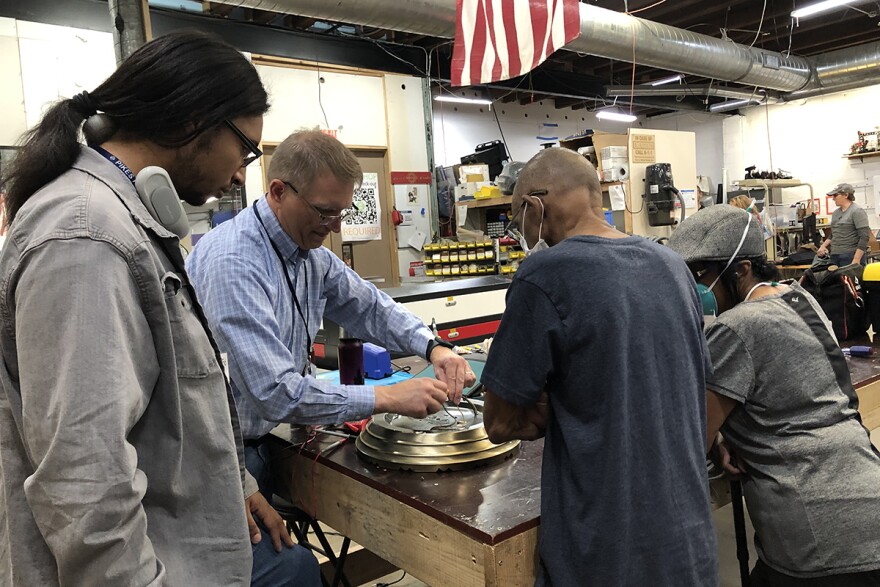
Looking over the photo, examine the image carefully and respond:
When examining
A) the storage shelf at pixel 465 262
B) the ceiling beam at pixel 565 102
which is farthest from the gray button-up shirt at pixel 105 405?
the ceiling beam at pixel 565 102

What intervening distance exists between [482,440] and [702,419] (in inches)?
19.4

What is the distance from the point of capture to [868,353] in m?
2.49

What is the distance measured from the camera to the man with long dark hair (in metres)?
0.80

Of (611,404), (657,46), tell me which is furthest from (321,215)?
(657,46)

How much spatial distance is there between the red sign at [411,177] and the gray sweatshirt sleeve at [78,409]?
6047mm

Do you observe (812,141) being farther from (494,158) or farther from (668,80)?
A: (494,158)

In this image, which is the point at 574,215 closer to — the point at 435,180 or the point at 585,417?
the point at 585,417

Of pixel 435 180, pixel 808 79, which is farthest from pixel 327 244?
pixel 808 79

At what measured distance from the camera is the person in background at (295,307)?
1.53 m

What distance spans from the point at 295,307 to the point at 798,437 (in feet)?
4.46

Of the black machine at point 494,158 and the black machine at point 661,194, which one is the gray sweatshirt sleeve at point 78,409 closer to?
the black machine at point 661,194

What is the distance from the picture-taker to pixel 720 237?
5.67 feet

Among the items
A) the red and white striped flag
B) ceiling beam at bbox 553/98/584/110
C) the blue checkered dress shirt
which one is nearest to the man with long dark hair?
the blue checkered dress shirt

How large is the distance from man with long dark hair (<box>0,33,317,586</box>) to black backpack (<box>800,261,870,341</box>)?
8.80 ft
